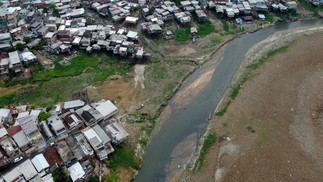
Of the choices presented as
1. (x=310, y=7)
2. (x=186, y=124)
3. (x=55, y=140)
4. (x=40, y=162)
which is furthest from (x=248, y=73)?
(x=40, y=162)

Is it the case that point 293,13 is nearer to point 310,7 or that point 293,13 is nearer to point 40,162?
point 310,7

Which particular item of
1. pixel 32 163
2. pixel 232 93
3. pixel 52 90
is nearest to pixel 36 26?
pixel 52 90

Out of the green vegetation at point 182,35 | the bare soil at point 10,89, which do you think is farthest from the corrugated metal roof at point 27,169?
the green vegetation at point 182,35

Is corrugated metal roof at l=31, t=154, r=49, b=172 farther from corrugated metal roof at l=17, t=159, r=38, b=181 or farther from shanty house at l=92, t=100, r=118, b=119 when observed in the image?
shanty house at l=92, t=100, r=118, b=119

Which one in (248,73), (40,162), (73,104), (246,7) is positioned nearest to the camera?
(40,162)

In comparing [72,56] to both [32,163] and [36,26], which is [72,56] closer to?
[36,26]

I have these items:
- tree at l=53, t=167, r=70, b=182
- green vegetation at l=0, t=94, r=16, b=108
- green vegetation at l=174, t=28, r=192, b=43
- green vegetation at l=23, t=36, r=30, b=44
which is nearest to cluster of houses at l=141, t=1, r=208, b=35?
green vegetation at l=174, t=28, r=192, b=43
